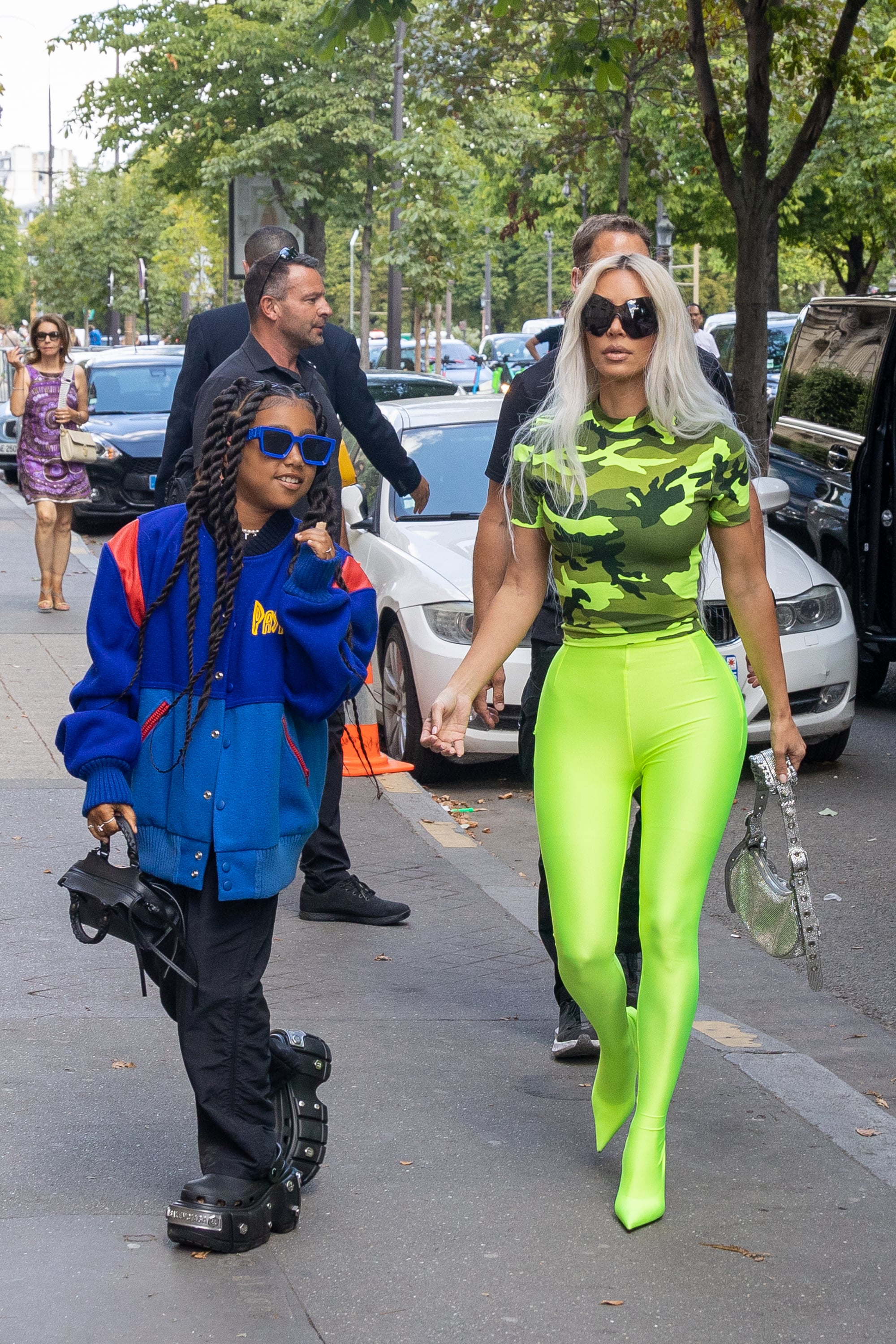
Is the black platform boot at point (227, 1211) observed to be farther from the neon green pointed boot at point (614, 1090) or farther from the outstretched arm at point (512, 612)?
the outstretched arm at point (512, 612)

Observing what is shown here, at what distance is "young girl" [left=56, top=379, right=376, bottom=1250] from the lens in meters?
3.29

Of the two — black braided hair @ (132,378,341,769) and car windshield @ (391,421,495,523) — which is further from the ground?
black braided hair @ (132,378,341,769)

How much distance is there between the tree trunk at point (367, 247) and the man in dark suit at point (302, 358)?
22.2 metres

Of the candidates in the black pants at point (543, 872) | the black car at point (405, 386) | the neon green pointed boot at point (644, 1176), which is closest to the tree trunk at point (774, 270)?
the black car at point (405, 386)

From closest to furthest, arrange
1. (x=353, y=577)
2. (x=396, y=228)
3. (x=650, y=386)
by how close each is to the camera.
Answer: (x=353, y=577) → (x=650, y=386) → (x=396, y=228)

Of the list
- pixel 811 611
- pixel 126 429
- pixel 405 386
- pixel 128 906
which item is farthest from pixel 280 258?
pixel 126 429

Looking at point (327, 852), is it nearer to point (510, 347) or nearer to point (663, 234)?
point (663, 234)

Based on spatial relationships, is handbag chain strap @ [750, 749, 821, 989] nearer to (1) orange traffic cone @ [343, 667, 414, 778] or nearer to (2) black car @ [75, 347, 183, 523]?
(1) orange traffic cone @ [343, 667, 414, 778]

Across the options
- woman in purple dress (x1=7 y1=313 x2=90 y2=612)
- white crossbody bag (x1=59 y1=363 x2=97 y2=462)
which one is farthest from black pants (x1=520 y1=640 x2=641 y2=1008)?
A: white crossbody bag (x1=59 y1=363 x2=97 y2=462)

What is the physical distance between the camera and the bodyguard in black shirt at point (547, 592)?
430 centimetres

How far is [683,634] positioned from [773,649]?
0.24 m

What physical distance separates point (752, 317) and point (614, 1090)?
1008 centimetres

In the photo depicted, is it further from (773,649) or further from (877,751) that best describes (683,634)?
(877,751)

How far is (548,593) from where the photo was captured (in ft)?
15.7
